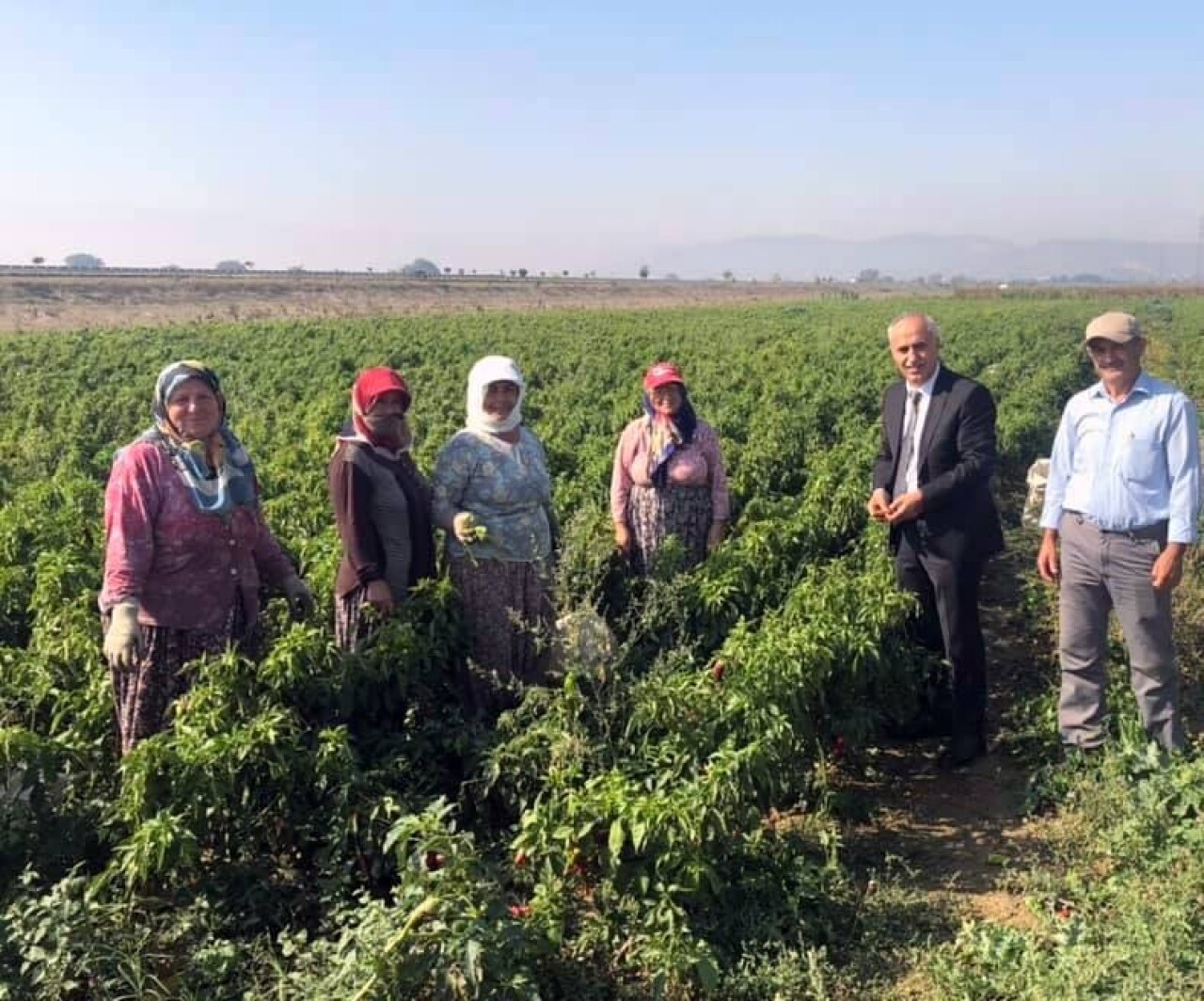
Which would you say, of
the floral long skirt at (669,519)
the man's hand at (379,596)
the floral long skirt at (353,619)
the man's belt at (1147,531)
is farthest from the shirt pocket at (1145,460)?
the floral long skirt at (353,619)

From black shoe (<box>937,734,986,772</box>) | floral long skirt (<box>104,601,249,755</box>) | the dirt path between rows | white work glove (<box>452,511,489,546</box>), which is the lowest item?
the dirt path between rows

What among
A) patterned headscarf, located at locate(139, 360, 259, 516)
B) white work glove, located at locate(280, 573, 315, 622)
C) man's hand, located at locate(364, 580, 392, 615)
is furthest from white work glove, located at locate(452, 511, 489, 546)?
patterned headscarf, located at locate(139, 360, 259, 516)

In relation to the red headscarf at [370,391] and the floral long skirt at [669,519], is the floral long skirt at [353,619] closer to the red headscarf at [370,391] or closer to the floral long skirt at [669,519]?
the red headscarf at [370,391]

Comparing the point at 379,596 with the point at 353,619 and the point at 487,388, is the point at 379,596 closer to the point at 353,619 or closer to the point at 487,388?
the point at 353,619

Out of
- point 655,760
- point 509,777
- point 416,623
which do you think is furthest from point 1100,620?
point 416,623

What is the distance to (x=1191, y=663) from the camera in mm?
6039

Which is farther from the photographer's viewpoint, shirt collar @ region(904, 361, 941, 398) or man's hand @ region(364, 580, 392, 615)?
shirt collar @ region(904, 361, 941, 398)

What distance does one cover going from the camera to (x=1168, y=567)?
4.16m

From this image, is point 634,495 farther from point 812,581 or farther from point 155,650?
point 155,650

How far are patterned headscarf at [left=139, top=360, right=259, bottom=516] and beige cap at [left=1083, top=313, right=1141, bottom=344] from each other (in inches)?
136

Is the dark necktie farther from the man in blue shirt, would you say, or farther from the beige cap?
the beige cap

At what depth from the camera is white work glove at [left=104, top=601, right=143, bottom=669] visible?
11.8 feet

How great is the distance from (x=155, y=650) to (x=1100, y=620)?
4013 millimetres

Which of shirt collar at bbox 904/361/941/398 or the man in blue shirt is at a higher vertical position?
shirt collar at bbox 904/361/941/398
